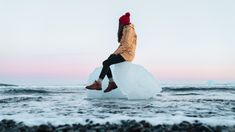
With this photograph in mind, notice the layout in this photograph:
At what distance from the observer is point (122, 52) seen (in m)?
11.1

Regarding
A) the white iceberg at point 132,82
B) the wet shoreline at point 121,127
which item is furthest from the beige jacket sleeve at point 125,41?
the wet shoreline at point 121,127

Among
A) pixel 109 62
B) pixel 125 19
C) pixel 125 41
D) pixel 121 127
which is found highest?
pixel 125 19

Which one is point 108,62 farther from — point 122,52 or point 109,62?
point 122,52

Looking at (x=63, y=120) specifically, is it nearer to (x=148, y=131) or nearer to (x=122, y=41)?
(x=148, y=131)

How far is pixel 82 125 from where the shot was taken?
5.59 m

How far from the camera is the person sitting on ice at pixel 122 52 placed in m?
11.0

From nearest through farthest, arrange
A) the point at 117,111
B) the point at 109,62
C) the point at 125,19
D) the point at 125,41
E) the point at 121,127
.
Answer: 1. the point at 121,127
2. the point at 117,111
3. the point at 109,62
4. the point at 125,41
5. the point at 125,19

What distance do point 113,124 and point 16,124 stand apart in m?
1.67

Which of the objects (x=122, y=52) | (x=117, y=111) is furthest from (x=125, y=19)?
(x=117, y=111)

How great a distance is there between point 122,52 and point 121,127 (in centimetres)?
587

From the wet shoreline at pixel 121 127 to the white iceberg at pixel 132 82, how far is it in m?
5.28

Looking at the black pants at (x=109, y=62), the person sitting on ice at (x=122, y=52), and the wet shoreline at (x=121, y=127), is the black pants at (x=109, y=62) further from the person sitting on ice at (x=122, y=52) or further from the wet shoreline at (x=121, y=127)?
the wet shoreline at (x=121, y=127)

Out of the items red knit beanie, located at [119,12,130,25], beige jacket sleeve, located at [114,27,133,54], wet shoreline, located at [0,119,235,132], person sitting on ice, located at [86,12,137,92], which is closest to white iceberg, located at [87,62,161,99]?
person sitting on ice, located at [86,12,137,92]

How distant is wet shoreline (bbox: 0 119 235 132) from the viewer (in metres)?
5.26
